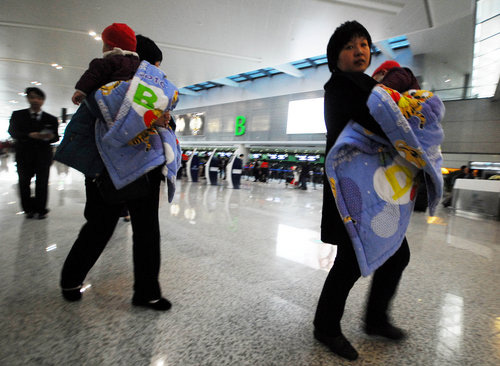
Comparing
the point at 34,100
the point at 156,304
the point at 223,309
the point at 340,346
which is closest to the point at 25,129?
the point at 34,100

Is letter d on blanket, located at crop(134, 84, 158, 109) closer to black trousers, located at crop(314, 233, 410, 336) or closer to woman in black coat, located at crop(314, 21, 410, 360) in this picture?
woman in black coat, located at crop(314, 21, 410, 360)

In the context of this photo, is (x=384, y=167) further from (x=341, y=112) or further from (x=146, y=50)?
(x=146, y=50)

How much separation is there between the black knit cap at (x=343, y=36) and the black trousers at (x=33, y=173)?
10.9 ft

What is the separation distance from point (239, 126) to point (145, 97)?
1969cm

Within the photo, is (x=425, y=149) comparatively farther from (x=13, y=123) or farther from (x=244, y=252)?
(x=13, y=123)

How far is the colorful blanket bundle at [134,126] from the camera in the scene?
1.02 m

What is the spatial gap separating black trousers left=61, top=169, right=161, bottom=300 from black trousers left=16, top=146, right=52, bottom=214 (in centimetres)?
235

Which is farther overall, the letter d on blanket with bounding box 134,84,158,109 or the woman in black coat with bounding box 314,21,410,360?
the letter d on blanket with bounding box 134,84,158,109

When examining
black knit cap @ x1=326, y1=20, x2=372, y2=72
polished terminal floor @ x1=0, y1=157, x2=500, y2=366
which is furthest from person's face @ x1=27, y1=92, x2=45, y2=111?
black knit cap @ x1=326, y1=20, x2=372, y2=72

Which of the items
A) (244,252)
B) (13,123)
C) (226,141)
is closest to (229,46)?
(13,123)

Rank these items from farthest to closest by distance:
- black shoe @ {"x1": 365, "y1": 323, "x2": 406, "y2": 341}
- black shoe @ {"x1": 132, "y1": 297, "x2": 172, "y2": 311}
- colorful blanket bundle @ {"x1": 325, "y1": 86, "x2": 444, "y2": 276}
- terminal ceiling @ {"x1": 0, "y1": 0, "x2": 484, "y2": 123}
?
1. terminal ceiling @ {"x1": 0, "y1": 0, "x2": 484, "y2": 123}
2. black shoe @ {"x1": 132, "y1": 297, "x2": 172, "y2": 311}
3. black shoe @ {"x1": 365, "y1": 323, "x2": 406, "y2": 341}
4. colorful blanket bundle @ {"x1": 325, "y1": 86, "x2": 444, "y2": 276}

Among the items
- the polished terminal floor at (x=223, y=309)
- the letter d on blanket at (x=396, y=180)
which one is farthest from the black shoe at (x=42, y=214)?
the letter d on blanket at (x=396, y=180)

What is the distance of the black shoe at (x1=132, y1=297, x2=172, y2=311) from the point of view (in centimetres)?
124

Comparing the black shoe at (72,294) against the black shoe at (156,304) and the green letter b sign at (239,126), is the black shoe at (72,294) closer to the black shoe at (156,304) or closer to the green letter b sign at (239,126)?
the black shoe at (156,304)
